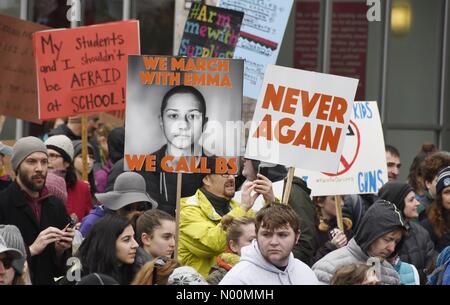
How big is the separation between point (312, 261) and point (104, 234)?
2.01 m

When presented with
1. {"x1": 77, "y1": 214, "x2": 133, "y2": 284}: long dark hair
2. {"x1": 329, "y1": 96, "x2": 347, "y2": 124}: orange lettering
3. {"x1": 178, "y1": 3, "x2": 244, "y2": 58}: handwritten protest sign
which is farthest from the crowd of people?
{"x1": 178, "y1": 3, "x2": 244, "y2": 58}: handwritten protest sign

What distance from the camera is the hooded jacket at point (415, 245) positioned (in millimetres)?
10133

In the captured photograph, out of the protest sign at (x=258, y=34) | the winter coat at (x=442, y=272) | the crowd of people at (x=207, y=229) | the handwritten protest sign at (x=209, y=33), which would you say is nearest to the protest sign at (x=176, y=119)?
the crowd of people at (x=207, y=229)

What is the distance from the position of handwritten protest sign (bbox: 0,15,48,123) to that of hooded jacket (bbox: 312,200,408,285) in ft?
13.3

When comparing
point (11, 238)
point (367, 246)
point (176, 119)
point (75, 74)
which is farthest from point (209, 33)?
point (11, 238)

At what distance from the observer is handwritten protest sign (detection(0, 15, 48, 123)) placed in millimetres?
12141

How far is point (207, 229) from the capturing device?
9.34m

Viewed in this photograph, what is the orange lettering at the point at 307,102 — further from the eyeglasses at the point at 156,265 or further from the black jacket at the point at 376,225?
the eyeglasses at the point at 156,265

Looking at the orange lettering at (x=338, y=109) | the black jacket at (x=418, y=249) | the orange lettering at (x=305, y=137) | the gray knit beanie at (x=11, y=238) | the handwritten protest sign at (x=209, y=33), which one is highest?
the handwritten protest sign at (x=209, y=33)

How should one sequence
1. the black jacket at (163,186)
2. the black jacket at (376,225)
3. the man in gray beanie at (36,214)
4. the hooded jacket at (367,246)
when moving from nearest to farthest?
the hooded jacket at (367,246) → the black jacket at (376,225) → the man in gray beanie at (36,214) → the black jacket at (163,186)

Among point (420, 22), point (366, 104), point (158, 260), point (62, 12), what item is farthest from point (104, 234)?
point (420, 22)

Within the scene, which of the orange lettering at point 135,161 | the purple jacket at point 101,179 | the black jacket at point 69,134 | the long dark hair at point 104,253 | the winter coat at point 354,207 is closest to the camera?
the long dark hair at point 104,253

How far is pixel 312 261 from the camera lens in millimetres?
9844

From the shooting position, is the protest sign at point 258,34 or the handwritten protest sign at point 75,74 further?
the protest sign at point 258,34
